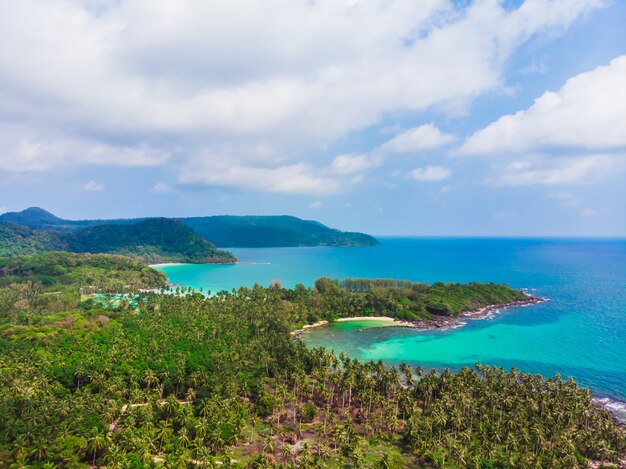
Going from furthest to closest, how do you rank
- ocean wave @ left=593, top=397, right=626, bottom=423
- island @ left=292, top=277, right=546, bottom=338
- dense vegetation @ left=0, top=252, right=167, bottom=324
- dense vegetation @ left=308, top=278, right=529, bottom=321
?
dense vegetation @ left=308, top=278, right=529, bottom=321 → island @ left=292, top=277, right=546, bottom=338 → dense vegetation @ left=0, top=252, right=167, bottom=324 → ocean wave @ left=593, top=397, right=626, bottom=423

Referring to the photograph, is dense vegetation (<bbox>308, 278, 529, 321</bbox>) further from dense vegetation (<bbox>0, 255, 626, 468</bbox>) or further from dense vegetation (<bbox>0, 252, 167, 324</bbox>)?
dense vegetation (<bbox>0, 252, 167, 324</bbox>)

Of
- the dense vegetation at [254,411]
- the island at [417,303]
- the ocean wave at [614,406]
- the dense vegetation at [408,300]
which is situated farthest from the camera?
the dense vegetation at [408,300]

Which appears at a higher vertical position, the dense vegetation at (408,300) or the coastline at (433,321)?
the dense vegetation at (408,300)

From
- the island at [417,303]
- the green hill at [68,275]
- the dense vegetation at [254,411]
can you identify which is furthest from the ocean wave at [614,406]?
the green hill at [68,275]

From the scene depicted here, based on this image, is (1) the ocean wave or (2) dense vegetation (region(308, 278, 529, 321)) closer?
(1) the ocean wave

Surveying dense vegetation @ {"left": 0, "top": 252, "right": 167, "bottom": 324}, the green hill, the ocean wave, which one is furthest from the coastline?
the green hill

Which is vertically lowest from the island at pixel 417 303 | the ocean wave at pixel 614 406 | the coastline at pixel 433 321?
the ocean wave at pixel 614 406

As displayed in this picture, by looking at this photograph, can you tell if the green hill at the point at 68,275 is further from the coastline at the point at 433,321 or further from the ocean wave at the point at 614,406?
the ocean wave at the point at 614,406

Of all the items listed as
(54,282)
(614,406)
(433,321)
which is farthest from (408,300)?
(54,282)

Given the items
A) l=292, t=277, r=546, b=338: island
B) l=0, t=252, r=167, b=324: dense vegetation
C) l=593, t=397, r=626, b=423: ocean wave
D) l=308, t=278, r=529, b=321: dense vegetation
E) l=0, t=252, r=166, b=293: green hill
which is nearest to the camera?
l=593, t=397, r=626, b=423: ocean wave
